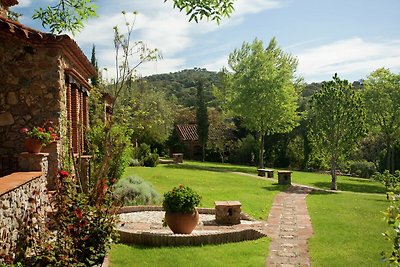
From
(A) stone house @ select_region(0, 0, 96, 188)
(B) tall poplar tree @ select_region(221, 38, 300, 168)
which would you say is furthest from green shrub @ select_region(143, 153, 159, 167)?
(A) stone house @ select_region(0, 0, 96, 188)

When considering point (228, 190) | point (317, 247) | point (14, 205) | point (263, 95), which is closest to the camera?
point (14, 205)

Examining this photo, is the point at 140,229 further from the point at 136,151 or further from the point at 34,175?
the point at 136,151

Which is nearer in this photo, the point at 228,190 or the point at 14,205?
the point at 14,205

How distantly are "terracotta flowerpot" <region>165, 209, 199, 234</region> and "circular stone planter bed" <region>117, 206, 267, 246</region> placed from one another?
0.18m

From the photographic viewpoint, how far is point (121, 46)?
44.8 ft

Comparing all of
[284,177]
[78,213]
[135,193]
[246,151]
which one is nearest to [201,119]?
[246,151]

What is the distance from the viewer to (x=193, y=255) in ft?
24.8

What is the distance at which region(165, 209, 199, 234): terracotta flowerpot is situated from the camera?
28.7ft

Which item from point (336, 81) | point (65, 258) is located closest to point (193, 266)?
point (65, 258)

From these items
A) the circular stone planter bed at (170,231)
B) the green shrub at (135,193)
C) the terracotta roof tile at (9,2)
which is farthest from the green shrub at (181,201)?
the terracotta roof tile at (9,2)

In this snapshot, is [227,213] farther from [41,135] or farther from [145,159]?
[145,159]

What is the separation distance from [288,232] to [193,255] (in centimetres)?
301

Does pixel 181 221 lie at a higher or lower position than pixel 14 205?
lower

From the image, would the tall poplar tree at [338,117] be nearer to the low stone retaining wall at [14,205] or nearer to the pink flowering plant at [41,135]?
the pink flowering plant at [41,135]
